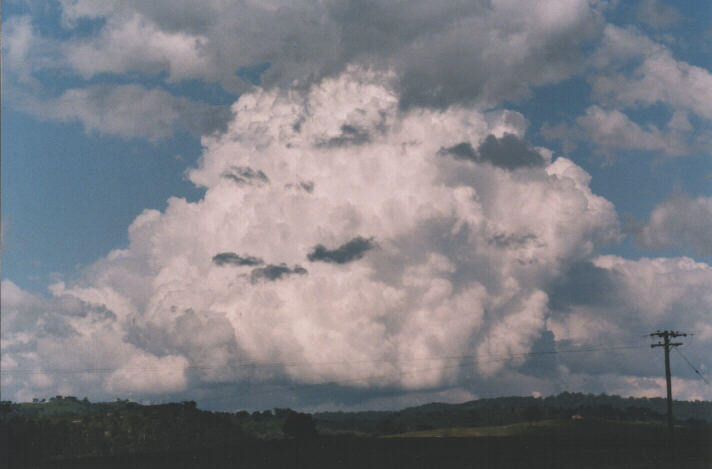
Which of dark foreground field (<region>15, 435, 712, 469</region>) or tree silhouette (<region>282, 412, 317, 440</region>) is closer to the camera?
dark foreground field (<region>15, 435, 712, 469</region>)

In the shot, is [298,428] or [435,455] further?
[298,428]

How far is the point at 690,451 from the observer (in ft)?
386

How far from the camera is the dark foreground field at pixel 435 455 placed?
4557 inches

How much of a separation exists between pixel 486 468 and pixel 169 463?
64.2 m

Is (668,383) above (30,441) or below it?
above

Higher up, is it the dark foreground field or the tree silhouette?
the tree silhouette

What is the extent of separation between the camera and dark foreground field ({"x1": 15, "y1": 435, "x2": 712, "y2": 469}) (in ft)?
380

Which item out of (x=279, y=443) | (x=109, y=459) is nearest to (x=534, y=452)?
(x=279, y=443)

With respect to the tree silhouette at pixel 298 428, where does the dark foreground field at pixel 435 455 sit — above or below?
below

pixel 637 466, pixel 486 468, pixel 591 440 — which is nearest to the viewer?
pixel 637 466

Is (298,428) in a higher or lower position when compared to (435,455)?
higher

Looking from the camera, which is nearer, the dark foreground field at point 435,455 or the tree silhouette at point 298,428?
the dark foreground field at point 435,455

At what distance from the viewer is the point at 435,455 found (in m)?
138

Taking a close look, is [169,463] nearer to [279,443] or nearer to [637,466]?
[279,443]
